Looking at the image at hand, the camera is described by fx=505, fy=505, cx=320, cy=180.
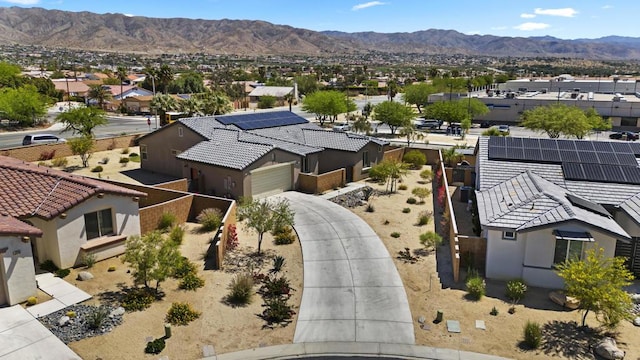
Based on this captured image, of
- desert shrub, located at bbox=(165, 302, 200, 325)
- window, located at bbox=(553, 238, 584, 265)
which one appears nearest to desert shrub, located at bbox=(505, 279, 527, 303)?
window, located at bbox=(553, 238, 584, 265)

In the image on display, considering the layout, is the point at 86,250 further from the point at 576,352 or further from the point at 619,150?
the point at 619,150

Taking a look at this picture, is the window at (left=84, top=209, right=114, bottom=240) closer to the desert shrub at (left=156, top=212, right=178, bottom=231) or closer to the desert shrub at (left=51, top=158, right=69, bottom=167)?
the desert shrub at (left=156, top=212, right=178, bottom=231)

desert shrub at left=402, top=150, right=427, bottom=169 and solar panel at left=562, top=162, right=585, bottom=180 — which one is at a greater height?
solar panel at left=562, top=162, right=585, bottom=180

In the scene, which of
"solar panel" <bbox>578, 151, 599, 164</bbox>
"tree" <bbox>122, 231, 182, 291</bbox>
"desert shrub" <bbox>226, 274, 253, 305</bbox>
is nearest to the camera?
"tree" <bbox>122, 231, 182, 291</bbox>

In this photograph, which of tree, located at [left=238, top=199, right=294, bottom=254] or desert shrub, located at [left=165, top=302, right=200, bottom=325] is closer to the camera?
desert shrub, located at [left=165, top=302, right=200, bottom=325]

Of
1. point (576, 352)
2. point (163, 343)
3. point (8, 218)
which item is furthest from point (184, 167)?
point (576, 352)
